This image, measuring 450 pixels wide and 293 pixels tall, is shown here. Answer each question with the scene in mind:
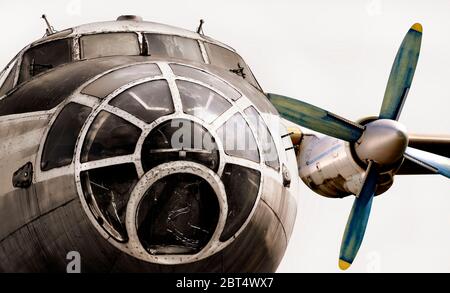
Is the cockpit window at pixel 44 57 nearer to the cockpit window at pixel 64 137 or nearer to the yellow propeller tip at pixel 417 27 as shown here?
the cockpit window at pixel 64 137

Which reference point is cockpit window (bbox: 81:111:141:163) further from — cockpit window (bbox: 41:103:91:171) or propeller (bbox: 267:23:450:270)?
propeller (bbox: 267:23:450:270)

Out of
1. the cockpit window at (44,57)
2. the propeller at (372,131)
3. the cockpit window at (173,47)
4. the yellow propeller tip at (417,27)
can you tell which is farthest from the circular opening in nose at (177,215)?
the yellow propeller tip at (417,27)

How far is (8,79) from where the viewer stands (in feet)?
37.1

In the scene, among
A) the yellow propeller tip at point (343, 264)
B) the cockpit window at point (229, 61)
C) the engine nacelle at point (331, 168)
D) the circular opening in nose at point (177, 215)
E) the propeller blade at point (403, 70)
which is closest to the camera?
the circular opening in nose at point (177, 215)

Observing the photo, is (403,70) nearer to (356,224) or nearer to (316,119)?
(316,119)

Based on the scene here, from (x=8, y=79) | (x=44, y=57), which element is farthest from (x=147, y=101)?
(x=8, y=79)

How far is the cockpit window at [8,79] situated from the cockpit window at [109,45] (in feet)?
2.95

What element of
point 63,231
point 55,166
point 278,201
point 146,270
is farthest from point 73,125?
point 278,201

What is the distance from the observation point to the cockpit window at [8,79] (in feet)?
36.1

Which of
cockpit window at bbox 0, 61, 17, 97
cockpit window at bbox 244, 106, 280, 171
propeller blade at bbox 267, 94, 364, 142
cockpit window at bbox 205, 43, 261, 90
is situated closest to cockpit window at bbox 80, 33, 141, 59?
cockpit window at bbox 0, 61, 17, 97

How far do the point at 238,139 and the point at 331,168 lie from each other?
666 centimetres

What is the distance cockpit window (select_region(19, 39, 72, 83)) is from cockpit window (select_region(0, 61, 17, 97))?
0.45 ft
